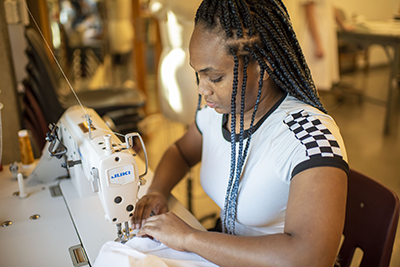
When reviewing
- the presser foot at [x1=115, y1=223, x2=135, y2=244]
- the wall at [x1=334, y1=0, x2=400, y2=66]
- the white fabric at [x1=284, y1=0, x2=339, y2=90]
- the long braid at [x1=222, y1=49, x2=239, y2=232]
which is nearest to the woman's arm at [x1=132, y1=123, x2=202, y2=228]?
the presser foot at [x1=115, y1=223, x2=135, y2=244]

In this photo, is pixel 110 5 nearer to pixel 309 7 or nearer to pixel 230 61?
pixel 309 7

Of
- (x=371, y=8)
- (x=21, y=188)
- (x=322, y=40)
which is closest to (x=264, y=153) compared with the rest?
(x=21, y=188)

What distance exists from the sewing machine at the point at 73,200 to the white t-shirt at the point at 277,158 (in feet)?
0.62

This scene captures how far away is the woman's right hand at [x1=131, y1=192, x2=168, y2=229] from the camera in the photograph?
109cm

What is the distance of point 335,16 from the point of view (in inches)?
169

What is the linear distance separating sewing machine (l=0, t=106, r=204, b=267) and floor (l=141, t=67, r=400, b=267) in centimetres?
96

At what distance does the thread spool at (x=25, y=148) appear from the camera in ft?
4.59

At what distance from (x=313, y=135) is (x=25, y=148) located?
109cm

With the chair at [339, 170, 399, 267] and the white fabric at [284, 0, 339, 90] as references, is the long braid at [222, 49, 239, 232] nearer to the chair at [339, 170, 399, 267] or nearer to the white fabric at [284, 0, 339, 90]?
the chair at [339, 170, 399, 267]

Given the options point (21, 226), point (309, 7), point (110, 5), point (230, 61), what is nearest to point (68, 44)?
point (110, 5)

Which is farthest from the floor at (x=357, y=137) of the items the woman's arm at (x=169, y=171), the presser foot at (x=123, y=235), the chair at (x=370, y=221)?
the presser foot at (x=123, y=235)

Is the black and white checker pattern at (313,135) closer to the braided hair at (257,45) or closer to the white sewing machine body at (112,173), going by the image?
the braided hair at (257,45)

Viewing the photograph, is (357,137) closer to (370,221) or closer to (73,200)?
(370,221)

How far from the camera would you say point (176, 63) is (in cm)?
215
